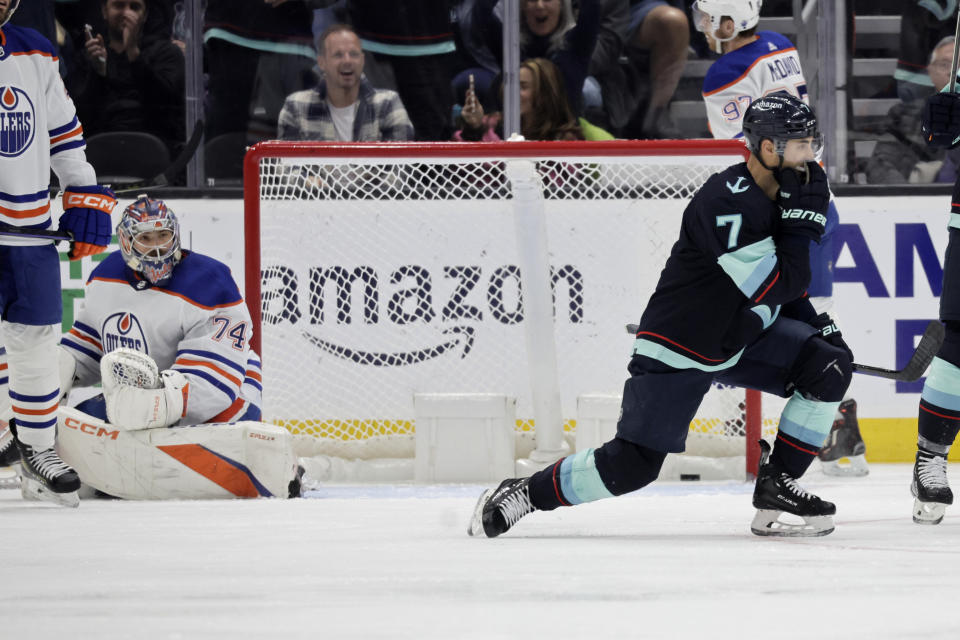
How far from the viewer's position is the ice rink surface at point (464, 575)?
1.89 meters

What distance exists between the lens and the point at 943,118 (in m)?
3.11

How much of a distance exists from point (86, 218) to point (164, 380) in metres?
0.53

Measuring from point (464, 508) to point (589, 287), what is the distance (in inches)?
59.3

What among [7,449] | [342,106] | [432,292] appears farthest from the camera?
[342,106]

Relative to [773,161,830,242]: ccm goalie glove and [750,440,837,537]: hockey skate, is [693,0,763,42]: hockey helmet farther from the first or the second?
[750,440,837,537]: hockey skate

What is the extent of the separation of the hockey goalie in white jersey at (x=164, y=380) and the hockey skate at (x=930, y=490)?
1.72m

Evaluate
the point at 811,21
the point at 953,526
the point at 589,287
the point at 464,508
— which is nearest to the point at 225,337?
the point at 464,508

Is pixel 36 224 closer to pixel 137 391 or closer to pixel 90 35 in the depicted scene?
pixel 137 391

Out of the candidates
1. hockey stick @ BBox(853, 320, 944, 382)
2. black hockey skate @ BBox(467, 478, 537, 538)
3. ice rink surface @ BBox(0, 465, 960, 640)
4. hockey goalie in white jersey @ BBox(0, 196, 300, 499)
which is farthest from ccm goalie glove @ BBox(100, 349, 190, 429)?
hockey stick @ BBox(853, 320, 944, 382)

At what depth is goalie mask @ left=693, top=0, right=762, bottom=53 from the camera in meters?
4.36

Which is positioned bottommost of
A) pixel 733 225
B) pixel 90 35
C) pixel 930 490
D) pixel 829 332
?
pixel 930 490

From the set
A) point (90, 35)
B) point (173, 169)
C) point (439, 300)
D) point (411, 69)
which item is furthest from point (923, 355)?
point (90, 35)

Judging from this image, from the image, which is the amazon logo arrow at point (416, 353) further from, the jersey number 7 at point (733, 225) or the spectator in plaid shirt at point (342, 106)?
the jersey number 7 at point (733, 225)

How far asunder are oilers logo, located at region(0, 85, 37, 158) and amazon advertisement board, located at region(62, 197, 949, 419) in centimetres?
133
